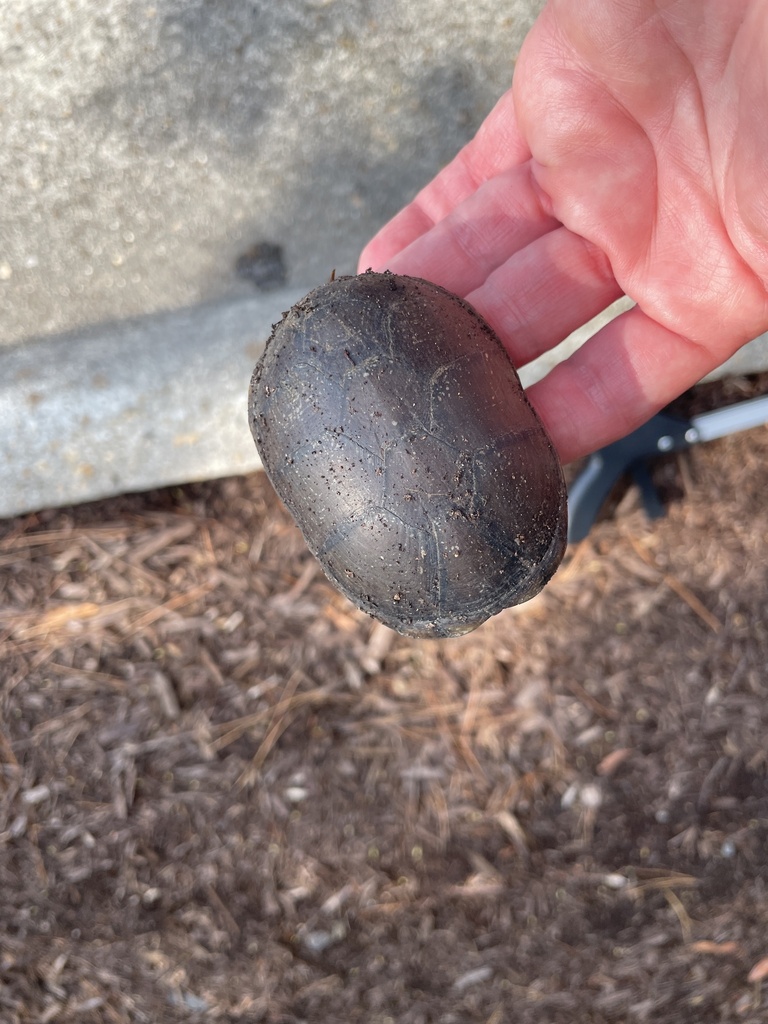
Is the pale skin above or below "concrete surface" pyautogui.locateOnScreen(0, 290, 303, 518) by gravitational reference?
above

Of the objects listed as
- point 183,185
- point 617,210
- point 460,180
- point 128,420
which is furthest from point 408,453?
point 183,185

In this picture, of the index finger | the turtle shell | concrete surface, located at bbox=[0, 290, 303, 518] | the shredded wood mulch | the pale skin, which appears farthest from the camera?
concrete surface, located at bbox=[0, 290, 303, 518]

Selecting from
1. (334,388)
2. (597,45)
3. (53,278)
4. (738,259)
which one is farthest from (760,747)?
(53,278)

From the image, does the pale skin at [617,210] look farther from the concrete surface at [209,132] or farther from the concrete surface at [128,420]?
the concrete surface at [128,420]

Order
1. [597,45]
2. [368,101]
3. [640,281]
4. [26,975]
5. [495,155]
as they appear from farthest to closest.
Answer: [368,101] → [26,975] → [495,155] → [640,281] → [597,45]

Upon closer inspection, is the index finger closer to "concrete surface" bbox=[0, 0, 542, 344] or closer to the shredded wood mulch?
"concrete surface" bbox=[0, 0, 542, 344]

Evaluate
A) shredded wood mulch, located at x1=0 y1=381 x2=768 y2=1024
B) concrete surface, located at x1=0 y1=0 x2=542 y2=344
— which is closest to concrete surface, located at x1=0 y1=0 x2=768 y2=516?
concrete surface, located at x1=0 y1=0 x2=542 y2=344

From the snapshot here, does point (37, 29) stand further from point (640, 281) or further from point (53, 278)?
point (640, 281)

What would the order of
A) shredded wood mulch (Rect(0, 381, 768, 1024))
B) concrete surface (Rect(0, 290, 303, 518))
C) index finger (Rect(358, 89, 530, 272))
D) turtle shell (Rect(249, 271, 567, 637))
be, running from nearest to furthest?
Result: turtle shell (Rect(249, 271, 567, 637)) < index finger (Rect(358, 89, 530, 272)) < shredded wood mulch (Rect(0, 381, 768, 1024)) < concrete surface (Rect(0, 290, 303, 518))
